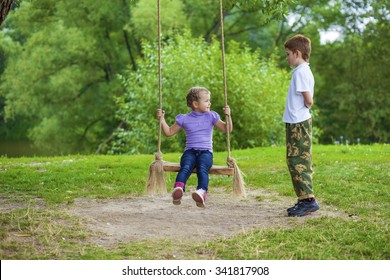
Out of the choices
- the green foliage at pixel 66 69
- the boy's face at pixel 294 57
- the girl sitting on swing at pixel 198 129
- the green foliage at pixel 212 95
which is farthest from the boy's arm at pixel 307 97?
the green foliage at pixel 66 69

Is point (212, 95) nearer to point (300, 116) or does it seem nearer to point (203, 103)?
point (203, 103)

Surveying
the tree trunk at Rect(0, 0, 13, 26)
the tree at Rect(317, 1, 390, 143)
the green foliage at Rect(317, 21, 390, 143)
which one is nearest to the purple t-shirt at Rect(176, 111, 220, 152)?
the tree trunk at Rect(0, 0, 13, 26)

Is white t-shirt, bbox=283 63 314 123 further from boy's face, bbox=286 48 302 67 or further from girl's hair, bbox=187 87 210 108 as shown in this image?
girl's hair, bbox=187 87 210 108

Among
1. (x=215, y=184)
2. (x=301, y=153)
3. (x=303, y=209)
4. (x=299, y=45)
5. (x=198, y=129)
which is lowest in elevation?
(x=215, y=184)

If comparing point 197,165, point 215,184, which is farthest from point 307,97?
point 215,184

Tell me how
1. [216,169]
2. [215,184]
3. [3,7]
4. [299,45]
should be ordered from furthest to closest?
[215,184], [3,7], [216,169], [299,45]

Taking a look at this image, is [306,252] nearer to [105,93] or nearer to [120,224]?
[120,224]

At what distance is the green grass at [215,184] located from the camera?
5160 mm

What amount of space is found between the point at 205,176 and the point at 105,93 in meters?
23.8

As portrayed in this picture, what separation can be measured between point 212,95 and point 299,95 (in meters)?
11.1

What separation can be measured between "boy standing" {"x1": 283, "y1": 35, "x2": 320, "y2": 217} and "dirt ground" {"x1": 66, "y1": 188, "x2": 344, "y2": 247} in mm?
410

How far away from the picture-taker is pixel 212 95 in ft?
57.0

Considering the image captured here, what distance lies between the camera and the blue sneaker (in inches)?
258

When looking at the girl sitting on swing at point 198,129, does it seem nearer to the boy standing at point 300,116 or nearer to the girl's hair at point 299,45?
the boy standing at point 300,116
